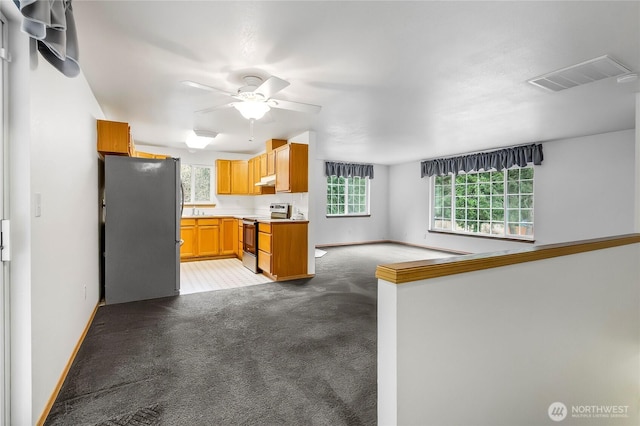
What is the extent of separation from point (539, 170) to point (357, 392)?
19.2 ft

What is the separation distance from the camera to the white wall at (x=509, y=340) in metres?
1.38

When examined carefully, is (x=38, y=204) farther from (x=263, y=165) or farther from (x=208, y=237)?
(x=208, y=237)

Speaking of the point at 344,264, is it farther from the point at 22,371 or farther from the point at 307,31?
the point at 22,371

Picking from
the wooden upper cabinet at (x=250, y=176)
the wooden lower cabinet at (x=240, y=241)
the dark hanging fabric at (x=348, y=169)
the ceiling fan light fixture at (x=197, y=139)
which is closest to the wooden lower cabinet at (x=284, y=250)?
the wooden lower cabinet at (x=240, y=241)

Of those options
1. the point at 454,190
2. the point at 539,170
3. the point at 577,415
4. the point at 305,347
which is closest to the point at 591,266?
the point at 577,415

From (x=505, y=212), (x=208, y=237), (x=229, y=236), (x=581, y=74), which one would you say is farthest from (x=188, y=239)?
(x=505, y=212)

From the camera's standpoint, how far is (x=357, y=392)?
2061mm

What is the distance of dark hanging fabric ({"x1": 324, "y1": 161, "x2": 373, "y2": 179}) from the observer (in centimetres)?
839

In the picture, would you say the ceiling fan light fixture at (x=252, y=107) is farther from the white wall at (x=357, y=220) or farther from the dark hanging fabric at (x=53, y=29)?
the white wall at (x=357, y=220)

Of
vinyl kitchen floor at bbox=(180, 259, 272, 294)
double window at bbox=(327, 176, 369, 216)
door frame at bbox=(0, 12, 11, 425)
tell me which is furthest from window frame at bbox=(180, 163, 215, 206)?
door frame at bbox=(0, 12, 11, 425)

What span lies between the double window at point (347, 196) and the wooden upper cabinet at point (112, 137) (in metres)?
5.41

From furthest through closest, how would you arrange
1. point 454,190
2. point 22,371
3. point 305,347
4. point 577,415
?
point 454,190 → point 305,347 → point 577,415 → point 22,371

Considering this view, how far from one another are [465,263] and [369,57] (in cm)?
188

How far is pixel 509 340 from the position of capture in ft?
5.74
